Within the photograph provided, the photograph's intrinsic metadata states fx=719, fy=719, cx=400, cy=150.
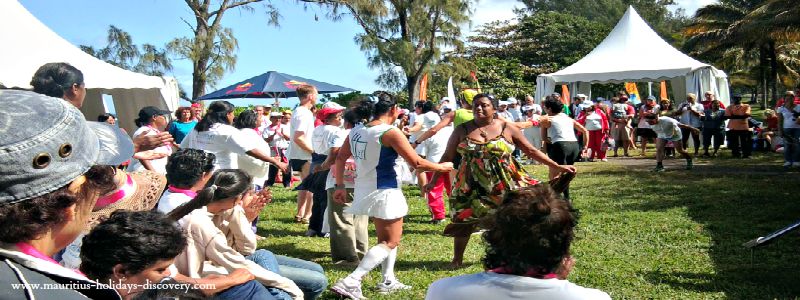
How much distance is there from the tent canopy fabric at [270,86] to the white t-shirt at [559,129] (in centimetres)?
938

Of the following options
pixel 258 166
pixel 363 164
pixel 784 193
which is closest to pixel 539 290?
pixel 363 164

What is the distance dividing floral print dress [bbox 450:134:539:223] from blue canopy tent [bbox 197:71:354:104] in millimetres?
12051

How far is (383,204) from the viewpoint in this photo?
209 inches

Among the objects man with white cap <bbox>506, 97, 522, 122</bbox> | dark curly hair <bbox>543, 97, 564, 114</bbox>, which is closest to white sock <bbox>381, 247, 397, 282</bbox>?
dark curly hair <bbox>543, 97, 564, 114</bbox>

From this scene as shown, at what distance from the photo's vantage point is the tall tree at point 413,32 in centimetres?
2653

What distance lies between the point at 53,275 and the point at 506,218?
1.55 metres

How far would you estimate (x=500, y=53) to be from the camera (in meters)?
50.9

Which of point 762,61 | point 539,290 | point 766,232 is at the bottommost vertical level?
point 766,232

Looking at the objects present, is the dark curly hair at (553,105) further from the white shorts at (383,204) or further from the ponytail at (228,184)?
the ponytail at (228,184)

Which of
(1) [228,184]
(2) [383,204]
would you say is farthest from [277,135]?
(1) [228,184]

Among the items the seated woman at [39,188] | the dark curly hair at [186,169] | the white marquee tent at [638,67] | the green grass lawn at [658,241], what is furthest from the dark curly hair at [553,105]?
the white marquee tent at [638,67]

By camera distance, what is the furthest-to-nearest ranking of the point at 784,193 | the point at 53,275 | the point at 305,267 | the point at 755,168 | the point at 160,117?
the point at 755,168 → the point at 784,193 → the point at 160,117 → the point at 305,267 → the point at 53,275

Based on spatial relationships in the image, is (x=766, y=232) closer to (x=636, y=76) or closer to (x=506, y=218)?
(x=506, y=218)

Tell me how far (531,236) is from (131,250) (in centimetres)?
143
